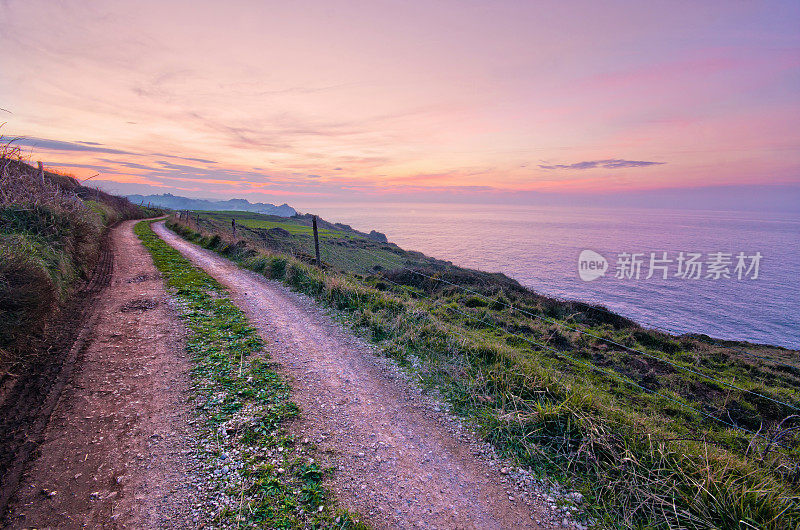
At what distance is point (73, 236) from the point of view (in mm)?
12609

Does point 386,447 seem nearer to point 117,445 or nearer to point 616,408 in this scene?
point 117,445

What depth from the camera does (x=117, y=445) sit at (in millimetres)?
4277

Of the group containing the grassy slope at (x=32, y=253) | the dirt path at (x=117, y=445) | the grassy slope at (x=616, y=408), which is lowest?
the grassy slope at (x=616, y=408)

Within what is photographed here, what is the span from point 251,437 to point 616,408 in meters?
5.97

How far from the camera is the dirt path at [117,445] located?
11.0 ft

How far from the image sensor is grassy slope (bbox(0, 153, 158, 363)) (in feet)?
21.1

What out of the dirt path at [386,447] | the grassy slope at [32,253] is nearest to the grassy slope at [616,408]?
the dirt path at [386,447]

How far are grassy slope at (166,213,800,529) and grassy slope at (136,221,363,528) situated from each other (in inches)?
110

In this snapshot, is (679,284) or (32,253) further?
(679,284)

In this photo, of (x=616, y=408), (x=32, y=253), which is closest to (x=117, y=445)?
(x=616, y=408)

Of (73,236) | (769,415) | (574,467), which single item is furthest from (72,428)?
(769,415)

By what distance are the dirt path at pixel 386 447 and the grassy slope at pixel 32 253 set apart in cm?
493

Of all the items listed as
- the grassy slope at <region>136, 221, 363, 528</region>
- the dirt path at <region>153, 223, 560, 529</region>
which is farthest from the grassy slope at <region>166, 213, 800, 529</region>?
the grassy slope at <region>136, 221, 363, 528</region>

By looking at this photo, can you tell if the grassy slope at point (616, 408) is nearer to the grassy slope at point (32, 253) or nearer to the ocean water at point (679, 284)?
the grassy slope at point (32, 253)
